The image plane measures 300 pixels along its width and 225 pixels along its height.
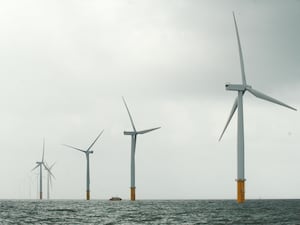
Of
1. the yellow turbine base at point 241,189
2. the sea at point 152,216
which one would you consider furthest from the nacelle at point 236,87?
the sea at point 152,216

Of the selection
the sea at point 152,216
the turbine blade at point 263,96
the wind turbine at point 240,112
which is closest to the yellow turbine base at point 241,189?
the wind turbine at point 240,112

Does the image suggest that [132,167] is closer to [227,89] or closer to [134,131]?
[134,131]

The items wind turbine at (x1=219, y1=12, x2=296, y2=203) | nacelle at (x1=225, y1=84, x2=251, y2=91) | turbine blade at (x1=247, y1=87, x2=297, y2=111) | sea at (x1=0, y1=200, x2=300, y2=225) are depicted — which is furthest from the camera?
nacelle at (x1=225, y1=84, x2=251, y2=91)

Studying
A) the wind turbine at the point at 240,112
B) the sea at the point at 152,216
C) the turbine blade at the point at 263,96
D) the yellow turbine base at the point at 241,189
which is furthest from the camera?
the yellow turbine base at the point at 241,189

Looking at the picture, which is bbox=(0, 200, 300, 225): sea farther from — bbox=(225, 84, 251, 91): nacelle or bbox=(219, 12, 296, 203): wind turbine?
bbox=(225, 84, 251, 91): nacelle

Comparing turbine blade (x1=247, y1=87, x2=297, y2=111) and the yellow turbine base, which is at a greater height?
turbine blade (x1=247, y1=87, x2=297, y2=111)

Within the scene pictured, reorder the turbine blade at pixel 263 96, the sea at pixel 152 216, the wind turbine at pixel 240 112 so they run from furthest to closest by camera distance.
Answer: the wind turbine at pixel 240 112, the turbine blade at pixel 263 96, the sea at pixel 152 216

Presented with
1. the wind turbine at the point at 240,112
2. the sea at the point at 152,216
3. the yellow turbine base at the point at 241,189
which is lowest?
the sea at the point at 152,216

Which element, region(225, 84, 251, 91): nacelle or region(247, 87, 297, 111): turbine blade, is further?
region(225, 84, 251, 91): nacelle

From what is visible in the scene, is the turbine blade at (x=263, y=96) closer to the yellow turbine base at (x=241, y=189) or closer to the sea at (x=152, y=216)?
the yellow turbine base at (x=241, y=189)

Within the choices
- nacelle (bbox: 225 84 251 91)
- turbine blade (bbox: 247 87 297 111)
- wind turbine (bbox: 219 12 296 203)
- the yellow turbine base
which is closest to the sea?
the yellow turbine base

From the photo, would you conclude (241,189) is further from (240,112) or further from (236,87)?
(236,87)

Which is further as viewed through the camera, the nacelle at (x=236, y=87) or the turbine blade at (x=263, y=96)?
the nacelle at (x=236, y=87)

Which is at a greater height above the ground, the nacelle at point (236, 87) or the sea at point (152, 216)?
the nacelle at point (236, 87)
